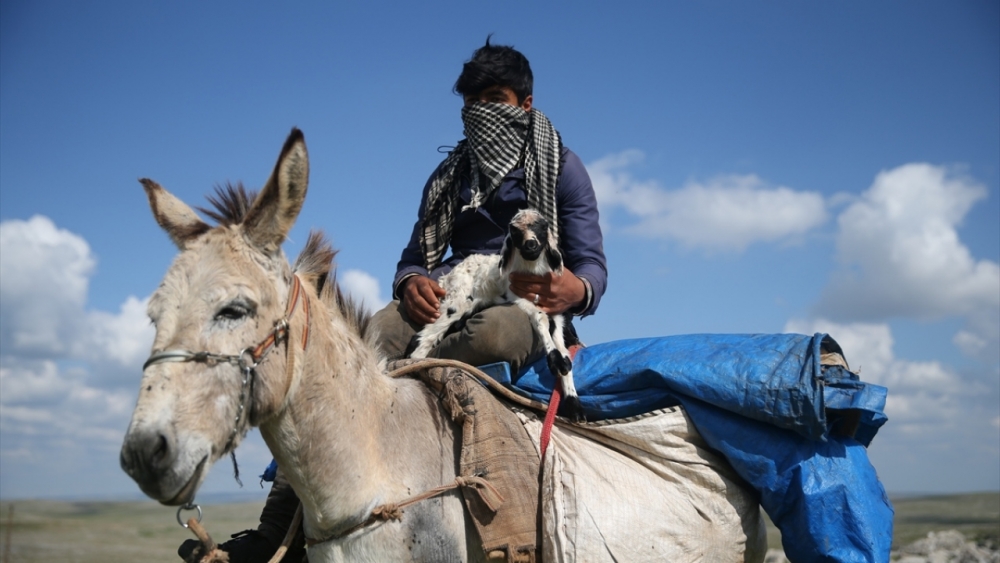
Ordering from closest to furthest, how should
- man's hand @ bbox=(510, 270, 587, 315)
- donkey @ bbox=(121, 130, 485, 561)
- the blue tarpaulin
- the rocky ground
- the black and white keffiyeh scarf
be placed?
donkey @ bbox=(121, 130, 485, 561) < the blue tarpaulin < man's hand @ bbox=(510, 270, 587, 315) < the black and white keffiyeh scarf < the rocky ground

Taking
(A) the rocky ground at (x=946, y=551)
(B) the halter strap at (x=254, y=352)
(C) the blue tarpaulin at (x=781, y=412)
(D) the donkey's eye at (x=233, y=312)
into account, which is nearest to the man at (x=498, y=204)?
(C) the blue tarpaulin at (x=781, y=412)

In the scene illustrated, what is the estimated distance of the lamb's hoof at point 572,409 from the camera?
12.3 ft

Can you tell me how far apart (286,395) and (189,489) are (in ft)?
1.58

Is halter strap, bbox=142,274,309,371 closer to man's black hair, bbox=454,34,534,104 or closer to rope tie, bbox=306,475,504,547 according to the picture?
Result: rope tie, bbox=306,475,504,547

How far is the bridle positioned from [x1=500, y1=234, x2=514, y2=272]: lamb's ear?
158cm

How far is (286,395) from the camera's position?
9.43 ft

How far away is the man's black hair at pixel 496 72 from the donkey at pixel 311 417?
1.95 m

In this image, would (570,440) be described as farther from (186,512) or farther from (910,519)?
(910,519)

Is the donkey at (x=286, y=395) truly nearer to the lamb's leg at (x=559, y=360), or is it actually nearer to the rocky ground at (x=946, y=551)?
the lamb's leg at (x=559, y=360)

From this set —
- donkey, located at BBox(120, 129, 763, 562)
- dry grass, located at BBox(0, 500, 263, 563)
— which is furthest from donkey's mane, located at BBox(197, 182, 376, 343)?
dry grass, located at BBox(0, 500, 263, 563)

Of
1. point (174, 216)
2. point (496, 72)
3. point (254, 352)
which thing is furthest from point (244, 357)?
point (496, 72)

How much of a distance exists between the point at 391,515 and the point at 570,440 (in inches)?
40.7

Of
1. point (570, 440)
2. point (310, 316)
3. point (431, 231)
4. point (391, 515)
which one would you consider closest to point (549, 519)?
point (570, 440)

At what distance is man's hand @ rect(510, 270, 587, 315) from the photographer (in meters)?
4.20
